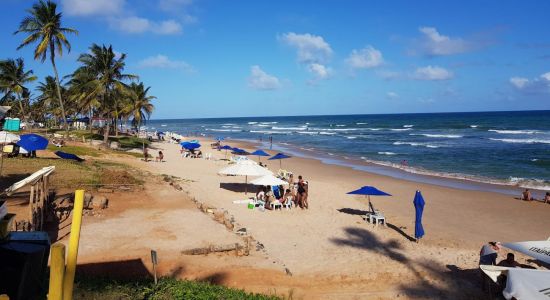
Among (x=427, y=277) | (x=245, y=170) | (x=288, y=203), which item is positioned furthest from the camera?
(x=245, y=170)

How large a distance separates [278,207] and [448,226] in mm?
6453

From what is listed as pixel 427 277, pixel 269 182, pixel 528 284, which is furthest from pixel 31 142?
pixel 528 284

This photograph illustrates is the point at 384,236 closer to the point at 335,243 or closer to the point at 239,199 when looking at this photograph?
the point at 335,243

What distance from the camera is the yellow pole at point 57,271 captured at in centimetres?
260

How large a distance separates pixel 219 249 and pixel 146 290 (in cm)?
354

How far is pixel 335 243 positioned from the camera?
1189 centimetres

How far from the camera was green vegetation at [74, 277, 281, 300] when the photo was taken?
587cm

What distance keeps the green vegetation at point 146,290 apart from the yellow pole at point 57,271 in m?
3.16

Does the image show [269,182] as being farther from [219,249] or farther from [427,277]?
[427,277]

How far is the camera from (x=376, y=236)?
42.2 ft

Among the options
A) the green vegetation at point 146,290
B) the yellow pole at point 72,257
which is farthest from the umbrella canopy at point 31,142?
the yellow pole at point 72,257

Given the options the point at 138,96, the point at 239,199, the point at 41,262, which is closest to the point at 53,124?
the point at 138,96


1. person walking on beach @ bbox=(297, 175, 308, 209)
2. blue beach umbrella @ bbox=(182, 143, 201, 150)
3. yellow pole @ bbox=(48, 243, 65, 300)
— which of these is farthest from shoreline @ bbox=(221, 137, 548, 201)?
yellow pole @ bbox=(48, 243, 65, 300)

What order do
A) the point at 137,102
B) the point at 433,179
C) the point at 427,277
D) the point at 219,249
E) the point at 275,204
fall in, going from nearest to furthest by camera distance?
the point at 427,277 < the point at 219,249 < the point at 275,204 < the point at 433,179 < the point at 137,102
